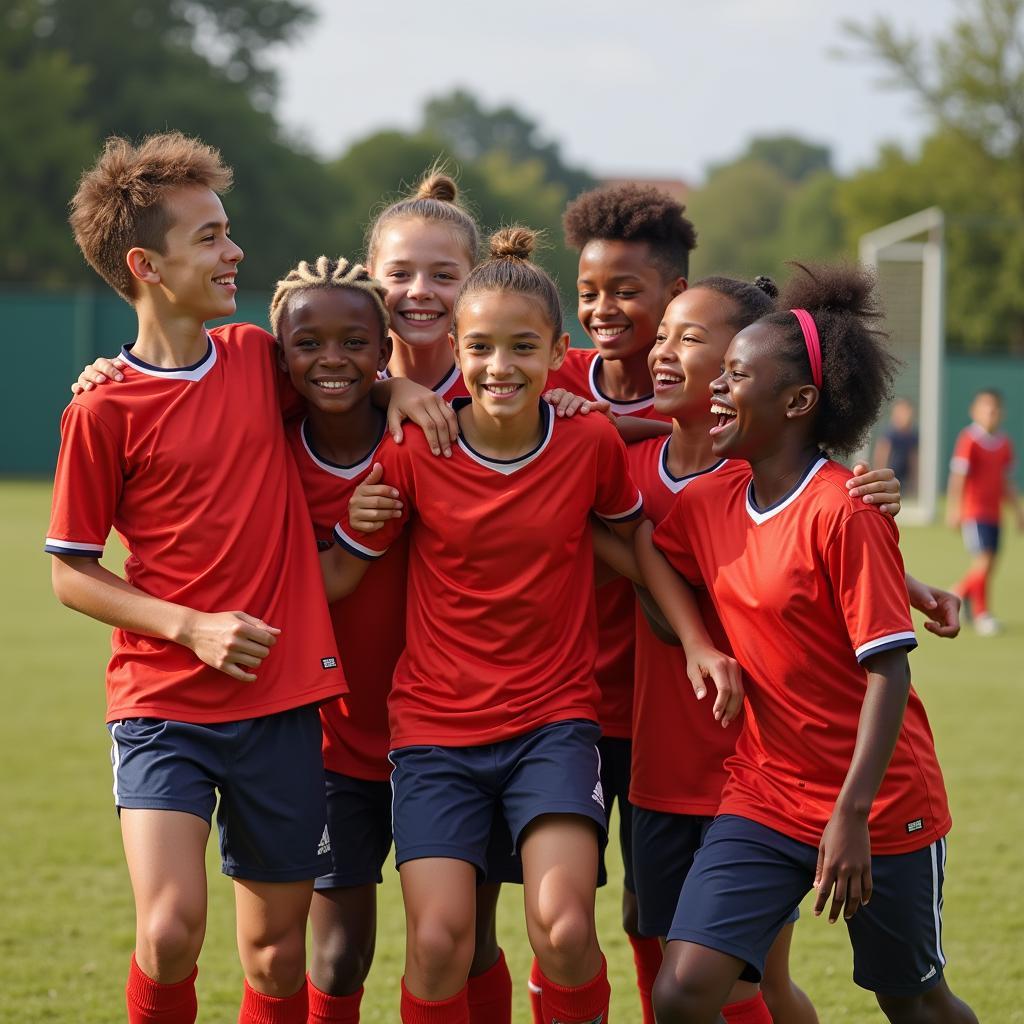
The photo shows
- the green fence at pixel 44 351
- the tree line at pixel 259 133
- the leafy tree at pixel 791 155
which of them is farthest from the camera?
the leafy tree at pixel 791 155

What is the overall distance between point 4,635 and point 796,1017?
349 inches

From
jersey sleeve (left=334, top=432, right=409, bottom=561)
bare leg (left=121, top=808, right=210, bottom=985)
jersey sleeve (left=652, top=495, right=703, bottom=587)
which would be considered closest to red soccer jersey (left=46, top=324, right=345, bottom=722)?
jersey sleeve (left=334, top=432, right=409, bottom=561)

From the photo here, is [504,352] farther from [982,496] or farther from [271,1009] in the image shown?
[982,496]

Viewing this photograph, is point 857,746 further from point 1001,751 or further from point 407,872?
point 1001,751

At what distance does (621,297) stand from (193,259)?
1168mm

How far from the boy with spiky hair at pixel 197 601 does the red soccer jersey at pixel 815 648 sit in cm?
96

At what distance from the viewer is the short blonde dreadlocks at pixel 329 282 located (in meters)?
3.72

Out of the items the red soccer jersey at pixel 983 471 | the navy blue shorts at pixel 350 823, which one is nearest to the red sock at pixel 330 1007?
the navy blue shorts at pixel 350 823

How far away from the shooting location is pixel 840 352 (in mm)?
3438

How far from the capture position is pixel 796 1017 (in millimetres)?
3766

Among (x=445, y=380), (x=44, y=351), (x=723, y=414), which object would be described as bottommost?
(x=723, y=414)

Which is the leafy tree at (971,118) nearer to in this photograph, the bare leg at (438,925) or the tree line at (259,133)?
the tree line at (259,133)

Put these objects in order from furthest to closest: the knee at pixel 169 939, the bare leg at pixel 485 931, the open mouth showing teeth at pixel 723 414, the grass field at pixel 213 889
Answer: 1. the grass field at pixel 213 889
2. the bare leg at pixel 485 931
3. the open mouth showing teeth at pixel 723 414
4. the knee at pixel 169 939

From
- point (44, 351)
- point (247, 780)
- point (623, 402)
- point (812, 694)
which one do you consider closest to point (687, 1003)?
point (812, 694)
